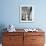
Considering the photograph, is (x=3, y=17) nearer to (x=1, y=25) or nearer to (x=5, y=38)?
(x=1, y=25)

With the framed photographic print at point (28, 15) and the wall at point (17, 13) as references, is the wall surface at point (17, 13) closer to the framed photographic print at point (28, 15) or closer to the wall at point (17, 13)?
the wall at point (17, 13)

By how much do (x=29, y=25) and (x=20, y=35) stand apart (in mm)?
671

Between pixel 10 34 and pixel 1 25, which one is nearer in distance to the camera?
pixel 10 34

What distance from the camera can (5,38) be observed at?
11.7ft

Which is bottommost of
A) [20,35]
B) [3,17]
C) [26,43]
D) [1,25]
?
[26,43]

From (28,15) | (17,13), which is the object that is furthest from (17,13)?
(28,15)

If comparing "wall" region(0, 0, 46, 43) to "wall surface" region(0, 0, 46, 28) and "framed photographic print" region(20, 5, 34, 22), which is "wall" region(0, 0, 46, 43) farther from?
"framed photographic print" region(20, 5, 34, 22)

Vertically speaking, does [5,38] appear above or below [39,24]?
below

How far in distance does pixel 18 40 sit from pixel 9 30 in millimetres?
398

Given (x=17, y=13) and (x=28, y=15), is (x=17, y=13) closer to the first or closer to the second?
(x=17, y=13)

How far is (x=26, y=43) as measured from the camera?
11.7ft

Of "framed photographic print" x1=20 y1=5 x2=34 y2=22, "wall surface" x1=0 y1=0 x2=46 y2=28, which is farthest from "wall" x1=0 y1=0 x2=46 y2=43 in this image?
"framed photographic print" x1=20 y1=5 x2=34 y2=22

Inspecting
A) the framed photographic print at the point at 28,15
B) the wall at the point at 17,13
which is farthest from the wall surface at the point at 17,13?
the framed photographic print at the point at 28,15

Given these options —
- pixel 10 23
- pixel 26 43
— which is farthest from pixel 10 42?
pixel 10 23
